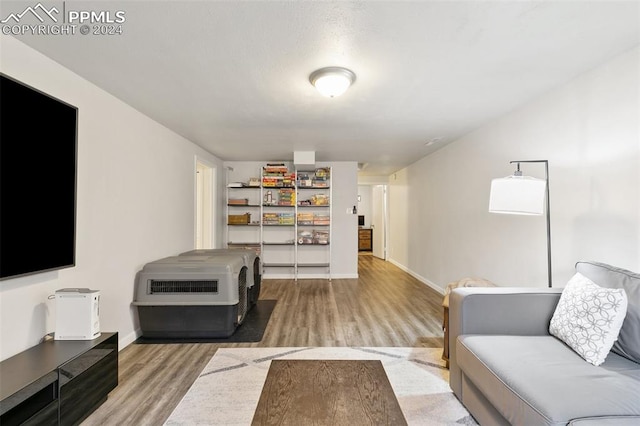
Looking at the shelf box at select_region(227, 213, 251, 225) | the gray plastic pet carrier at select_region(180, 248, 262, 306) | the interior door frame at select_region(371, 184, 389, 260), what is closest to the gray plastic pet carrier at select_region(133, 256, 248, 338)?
the gray plastic pet carrier at select_region(180, 248, 262, 306)

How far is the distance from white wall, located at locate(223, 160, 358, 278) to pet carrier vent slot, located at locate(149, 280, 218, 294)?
2966mm

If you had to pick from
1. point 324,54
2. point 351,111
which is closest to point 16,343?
point 324,54

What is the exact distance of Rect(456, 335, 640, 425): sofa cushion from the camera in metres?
1.16

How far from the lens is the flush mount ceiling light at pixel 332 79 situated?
83.9 inches

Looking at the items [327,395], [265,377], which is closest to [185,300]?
[265,377]

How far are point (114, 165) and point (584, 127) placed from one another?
149 inches

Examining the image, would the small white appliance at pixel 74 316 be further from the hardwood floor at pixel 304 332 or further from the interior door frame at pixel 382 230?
the interior door frame at pixel 382 230

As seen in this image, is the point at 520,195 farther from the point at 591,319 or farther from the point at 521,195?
the point at 591,319

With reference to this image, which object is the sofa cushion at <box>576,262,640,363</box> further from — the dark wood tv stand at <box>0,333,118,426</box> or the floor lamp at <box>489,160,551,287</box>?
the dark wood tv stand at <box>0,333,118,426</box>

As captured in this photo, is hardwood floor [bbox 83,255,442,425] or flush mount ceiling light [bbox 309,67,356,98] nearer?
hardwood floor [bbox 83,255,442,425]

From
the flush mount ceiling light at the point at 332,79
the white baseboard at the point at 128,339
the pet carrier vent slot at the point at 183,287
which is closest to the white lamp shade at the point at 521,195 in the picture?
the flush mount ceiling light at the point at 332,79

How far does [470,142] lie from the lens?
378cm

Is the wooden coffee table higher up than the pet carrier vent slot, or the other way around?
the pet carrier vent slot

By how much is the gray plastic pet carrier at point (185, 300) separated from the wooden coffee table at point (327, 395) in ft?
5.14
